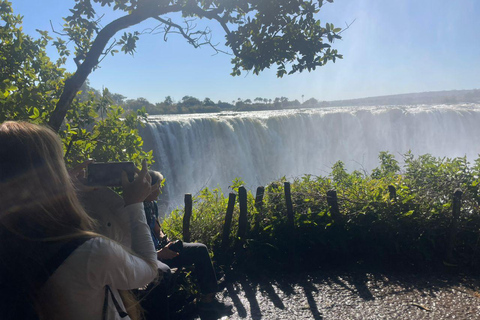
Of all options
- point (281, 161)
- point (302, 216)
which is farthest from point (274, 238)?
point (281, 161)

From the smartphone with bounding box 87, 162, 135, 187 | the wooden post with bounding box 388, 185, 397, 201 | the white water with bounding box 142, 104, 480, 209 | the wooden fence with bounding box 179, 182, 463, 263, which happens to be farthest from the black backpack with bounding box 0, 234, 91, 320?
the white water with bounding box 142, 104, 480, 209

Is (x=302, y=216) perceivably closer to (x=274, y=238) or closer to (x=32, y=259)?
(x=274, y=238)

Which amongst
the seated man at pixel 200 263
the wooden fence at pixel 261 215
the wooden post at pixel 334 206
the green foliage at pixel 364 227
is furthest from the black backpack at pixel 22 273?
the wooden post at pixel 334 206

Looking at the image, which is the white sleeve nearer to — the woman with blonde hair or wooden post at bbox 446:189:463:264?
the woman with blonde hair

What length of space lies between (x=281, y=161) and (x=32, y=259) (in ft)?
66.8

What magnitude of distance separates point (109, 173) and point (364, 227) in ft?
11.9

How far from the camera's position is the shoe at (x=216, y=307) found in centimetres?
377

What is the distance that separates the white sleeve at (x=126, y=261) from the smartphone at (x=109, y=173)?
335 mm

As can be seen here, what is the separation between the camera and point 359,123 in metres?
26.9

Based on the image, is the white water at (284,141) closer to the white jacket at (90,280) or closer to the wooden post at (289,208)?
the wooden post at (289,208)

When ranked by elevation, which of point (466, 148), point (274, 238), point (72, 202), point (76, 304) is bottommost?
point (466, 148)

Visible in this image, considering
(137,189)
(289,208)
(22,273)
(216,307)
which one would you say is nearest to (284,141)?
(289,208)

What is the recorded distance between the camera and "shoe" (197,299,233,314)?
12.4 ft

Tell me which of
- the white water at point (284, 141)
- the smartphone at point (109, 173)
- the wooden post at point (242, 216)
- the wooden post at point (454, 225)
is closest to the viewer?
the smartphone at point (109, 173)
